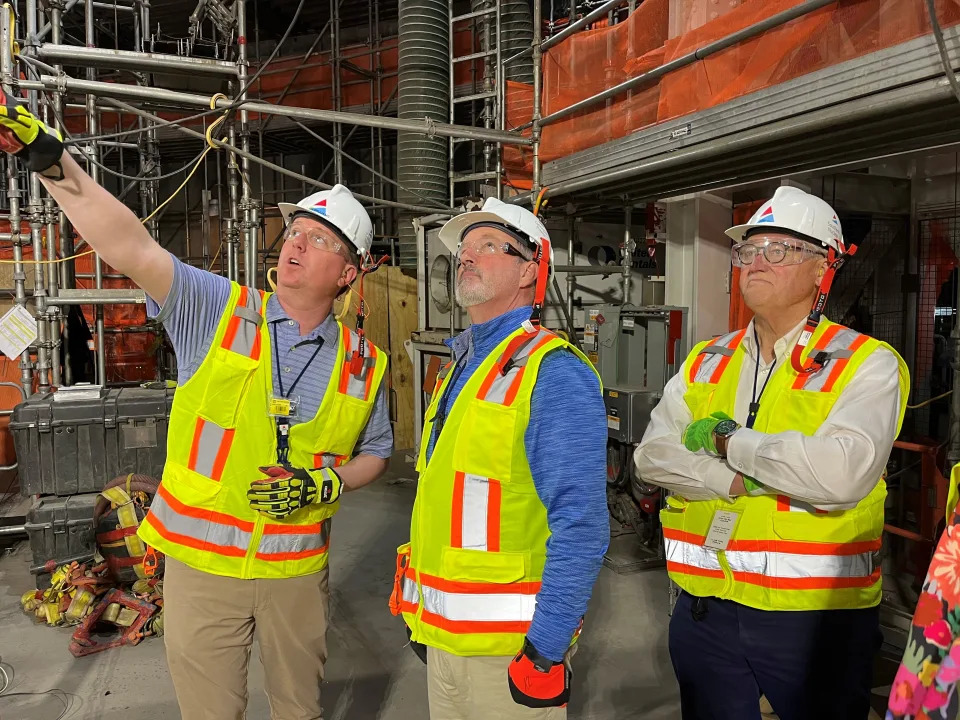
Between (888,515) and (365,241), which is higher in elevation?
(365,241)

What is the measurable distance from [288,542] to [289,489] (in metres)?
0.27

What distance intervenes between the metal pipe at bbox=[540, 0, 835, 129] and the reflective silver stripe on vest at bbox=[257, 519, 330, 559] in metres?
2.90

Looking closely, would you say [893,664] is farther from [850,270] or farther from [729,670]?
[850,270]

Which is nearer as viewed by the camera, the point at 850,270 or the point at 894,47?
the point at 894,47

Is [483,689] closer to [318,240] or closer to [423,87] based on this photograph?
[318,240]

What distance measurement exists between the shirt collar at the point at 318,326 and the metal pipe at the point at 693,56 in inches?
94.1

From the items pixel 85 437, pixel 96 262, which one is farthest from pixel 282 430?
pixel 96 262

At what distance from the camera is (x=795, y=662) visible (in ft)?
6.29

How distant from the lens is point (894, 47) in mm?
2504

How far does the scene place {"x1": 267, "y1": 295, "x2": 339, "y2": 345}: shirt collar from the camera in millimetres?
2271

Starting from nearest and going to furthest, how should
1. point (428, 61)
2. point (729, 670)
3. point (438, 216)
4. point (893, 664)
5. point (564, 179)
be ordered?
point (729, 670) → point (893, 664) → point (564, 179) → point (438, 216) → point (428, 61)

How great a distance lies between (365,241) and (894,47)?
7.14 feet

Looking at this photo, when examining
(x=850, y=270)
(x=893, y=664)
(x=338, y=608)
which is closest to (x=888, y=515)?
(x=893, y=664)

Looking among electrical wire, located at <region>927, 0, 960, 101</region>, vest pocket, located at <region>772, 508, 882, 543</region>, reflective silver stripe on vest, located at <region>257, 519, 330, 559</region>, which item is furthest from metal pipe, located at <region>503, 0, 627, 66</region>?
reflective silver stripe on vest, located at <region>257, 519, 330, 559</region>
